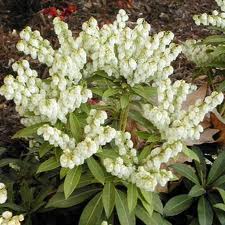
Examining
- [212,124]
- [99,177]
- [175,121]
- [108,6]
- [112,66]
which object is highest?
[112,66]

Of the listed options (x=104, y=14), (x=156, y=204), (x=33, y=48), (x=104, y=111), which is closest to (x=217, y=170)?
(x=156, y=204)

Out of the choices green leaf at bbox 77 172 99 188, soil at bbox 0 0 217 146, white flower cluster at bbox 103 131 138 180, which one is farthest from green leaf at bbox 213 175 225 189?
soil at bbox 0 0 217 146

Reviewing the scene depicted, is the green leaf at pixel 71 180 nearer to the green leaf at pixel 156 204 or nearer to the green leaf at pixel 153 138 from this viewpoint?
the green leaf at pixel 153 138

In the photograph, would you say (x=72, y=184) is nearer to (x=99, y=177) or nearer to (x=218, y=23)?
(x=99, y=177)

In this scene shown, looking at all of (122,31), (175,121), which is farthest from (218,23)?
(175,121)

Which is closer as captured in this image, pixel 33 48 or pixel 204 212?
pixel 33 48

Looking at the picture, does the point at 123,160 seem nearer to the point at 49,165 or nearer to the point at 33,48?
the point at 49,165
